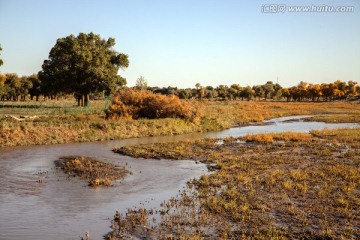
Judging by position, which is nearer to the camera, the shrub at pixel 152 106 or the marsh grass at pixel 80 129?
the marsh grass at pixel 80 129

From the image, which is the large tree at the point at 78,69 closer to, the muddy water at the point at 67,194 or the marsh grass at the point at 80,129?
the marsh grass at the point at 80,129

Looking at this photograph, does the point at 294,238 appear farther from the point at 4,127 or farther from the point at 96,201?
the point at 4,127

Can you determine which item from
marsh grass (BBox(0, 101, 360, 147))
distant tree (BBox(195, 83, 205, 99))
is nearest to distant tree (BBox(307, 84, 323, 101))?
distant tree (BBox(195, 83, 205, 99))

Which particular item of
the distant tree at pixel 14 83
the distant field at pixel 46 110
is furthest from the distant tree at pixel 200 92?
the distant field at pixel 46 110

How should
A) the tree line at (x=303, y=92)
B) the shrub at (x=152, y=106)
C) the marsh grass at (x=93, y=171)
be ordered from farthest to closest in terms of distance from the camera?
the tree line at (x=303, y=92) < the shrub at (x=152, y=106) < the marsh grass at (x=93, y=171)

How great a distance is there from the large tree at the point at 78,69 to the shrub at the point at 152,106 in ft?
47.9

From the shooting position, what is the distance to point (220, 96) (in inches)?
7603

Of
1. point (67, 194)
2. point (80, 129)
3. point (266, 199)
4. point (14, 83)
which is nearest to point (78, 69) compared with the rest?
point (80, 129)

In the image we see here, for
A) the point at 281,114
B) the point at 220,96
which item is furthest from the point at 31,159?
the point at 220,96

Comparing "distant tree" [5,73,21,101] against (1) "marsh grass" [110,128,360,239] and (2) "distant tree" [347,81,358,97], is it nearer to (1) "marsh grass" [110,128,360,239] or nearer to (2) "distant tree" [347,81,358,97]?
(1) "marsh grass" [110,128,360,239]

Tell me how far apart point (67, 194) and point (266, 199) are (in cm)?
957

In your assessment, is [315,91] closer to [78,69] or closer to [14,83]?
[14,83]

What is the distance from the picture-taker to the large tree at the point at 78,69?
66.9 m

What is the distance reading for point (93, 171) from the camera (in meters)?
22.9
